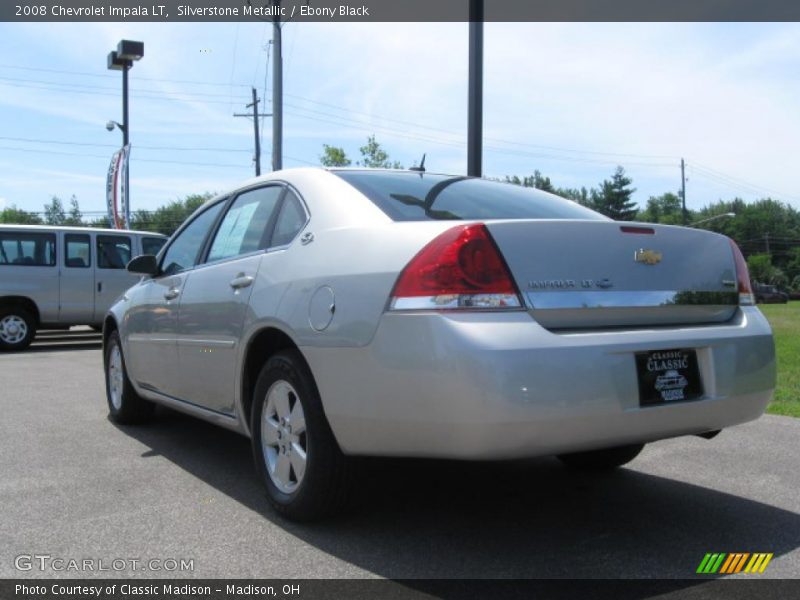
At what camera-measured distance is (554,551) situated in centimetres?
311

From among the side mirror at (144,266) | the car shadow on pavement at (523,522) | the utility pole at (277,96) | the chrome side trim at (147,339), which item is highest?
the utility pole at (277,96)

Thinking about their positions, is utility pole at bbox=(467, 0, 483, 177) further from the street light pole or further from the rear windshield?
the street light pole

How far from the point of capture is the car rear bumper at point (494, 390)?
2711 millimetres

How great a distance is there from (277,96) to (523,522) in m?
20.1

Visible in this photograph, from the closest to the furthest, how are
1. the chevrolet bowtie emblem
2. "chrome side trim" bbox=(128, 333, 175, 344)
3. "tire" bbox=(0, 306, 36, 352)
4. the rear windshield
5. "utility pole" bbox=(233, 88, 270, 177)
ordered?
the chevrolet bowtie emblem, the rear windshield, "chrome side trim" bbox=(128, 333, 175, 344), "tire" bbox=(0, 306, 36, 352), "utility pole" bbox=(233, 88, 270, 177)

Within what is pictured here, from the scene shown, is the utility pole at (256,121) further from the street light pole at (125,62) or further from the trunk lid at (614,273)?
the trunk lid at (614,273)

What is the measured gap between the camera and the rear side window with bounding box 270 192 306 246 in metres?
3.70

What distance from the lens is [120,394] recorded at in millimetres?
5824

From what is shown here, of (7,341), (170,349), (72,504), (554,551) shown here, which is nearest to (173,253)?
(170,349)

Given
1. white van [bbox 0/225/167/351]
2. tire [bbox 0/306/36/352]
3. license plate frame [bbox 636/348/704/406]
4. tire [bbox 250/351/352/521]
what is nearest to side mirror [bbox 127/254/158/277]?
tire [bbox 250/351/352/521]

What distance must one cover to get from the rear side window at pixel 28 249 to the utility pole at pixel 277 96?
8903 millimetres

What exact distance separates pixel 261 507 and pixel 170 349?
1413 millimetres

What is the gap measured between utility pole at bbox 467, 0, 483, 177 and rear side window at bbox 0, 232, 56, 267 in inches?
315

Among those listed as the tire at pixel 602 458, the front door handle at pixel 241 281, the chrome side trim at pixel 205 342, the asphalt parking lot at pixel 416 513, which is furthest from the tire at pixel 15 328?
the tire at pixel 602 458
